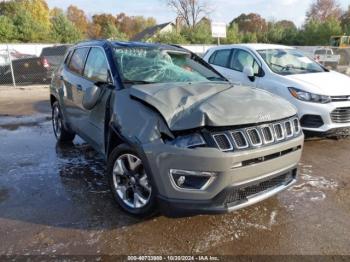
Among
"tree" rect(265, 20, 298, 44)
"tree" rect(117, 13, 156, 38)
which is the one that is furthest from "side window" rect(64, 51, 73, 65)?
"tree" rect(117, 13, 156, 38)

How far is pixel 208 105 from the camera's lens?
3193mm

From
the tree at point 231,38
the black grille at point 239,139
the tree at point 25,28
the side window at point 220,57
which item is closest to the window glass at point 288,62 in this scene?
the side window at point 220,57

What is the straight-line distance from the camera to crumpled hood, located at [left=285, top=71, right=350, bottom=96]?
18.7 ft

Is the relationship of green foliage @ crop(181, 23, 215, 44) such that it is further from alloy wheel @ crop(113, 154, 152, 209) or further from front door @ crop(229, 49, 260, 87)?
alloy wheel @ crop(113, 154, 152, 209)

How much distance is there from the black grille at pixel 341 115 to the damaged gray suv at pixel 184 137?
7.81ft

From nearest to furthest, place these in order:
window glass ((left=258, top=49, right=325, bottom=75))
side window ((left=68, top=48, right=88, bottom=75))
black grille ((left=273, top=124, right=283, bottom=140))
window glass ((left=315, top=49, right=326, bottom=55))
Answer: black grille ((left=273, top=124, right=283, bottom=140)) < side window ((left=68, top=48, right=88, bottom=75)) < window glass ((left=258, top=49, right=325, bottom=75)) < window glass ((left=315, top=49, right=326, bottom=55))

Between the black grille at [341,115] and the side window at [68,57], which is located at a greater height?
the side window at [68,57]

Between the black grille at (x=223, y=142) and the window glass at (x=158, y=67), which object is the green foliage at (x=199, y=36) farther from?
the black grille at (x=223, y=142)

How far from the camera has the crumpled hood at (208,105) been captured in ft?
9.90

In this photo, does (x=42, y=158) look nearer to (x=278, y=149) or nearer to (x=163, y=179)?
(x=163, y=179)

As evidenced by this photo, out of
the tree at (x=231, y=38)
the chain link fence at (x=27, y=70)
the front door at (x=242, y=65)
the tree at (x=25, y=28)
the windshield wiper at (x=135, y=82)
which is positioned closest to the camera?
the windshield wiper at (x=135, y=82)

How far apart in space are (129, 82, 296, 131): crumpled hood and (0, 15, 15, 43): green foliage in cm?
3157

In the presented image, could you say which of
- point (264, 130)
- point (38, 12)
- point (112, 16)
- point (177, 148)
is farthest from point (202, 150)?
point (112, 16)

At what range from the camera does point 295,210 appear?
12.2 ft
